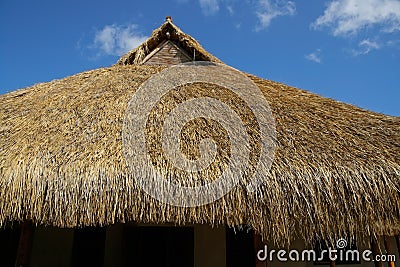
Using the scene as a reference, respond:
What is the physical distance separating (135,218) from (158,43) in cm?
490

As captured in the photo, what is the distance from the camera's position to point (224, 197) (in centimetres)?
327

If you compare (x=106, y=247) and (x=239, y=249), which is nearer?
(x=239, y=249)

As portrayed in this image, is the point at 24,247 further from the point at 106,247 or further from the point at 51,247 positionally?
the point at 106,247

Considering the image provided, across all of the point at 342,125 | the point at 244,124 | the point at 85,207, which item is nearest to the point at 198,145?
the point at 244,124

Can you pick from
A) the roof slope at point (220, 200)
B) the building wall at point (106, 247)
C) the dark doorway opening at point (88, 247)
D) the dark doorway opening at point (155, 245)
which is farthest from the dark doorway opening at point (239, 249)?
the roof slope at point (220, 200)

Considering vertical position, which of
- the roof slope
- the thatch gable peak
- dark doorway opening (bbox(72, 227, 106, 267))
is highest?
the thatch gable peak

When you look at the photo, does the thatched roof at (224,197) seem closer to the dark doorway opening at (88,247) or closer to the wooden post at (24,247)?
the wooden post at (24,247)

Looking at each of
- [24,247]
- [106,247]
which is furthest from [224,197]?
[106,247]

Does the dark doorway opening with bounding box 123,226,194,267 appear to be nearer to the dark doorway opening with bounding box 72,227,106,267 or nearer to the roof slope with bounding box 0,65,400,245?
the dark doorway opening with bounding box 72,227,106,267

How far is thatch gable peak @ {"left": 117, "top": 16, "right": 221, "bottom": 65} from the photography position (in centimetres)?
700

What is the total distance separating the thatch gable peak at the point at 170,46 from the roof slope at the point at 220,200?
10.2 ft

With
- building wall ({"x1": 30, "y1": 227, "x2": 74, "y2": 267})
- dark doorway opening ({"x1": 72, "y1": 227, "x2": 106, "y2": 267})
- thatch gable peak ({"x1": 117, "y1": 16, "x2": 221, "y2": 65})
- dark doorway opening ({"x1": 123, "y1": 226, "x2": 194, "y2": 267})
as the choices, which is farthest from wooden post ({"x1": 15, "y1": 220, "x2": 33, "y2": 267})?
thatch gable peak ({"x1": 117, "y1": 16, "x2": 221, "y2": 65})

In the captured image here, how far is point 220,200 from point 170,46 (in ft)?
15.9

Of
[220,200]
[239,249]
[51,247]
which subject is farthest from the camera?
[239,249]
